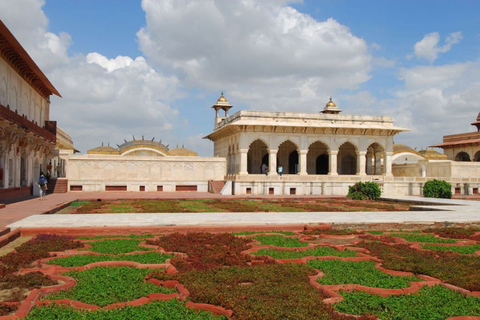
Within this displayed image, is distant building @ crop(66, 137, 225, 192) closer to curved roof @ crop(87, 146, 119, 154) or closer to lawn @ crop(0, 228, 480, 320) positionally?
curved roof @ crop(87, 146, 119, 154)

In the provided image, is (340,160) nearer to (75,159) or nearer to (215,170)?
(215,170)

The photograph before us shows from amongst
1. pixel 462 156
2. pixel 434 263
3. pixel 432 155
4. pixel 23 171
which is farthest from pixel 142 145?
pixel 434 263

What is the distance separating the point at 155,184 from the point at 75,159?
A: 5.06m

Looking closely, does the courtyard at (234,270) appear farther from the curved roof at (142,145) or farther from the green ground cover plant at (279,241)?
the curved roof at (142,145)

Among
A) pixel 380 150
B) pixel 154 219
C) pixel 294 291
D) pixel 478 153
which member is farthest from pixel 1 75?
pixel 478 153

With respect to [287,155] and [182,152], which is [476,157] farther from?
[182,152]

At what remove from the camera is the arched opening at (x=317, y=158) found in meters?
35.7

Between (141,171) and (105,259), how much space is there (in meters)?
23.3

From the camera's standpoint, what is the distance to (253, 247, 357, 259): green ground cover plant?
6926mm

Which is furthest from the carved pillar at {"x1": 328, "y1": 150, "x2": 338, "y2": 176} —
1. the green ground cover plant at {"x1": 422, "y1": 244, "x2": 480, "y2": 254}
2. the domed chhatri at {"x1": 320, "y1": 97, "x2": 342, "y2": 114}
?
the green ground cover plant at {"x1": 422, "y1": 244, "x2": 480, "y2": 254}

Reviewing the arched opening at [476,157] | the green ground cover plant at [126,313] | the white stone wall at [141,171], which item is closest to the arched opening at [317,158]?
the white stone wall at [141,171]

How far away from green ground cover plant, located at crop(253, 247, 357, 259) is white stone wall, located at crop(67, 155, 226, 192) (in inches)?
890

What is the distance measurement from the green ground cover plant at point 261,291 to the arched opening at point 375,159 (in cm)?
2852

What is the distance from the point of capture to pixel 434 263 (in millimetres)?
6324
